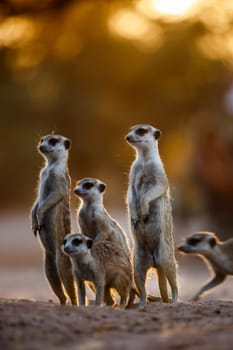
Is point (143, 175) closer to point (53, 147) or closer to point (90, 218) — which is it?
point (90, 218)

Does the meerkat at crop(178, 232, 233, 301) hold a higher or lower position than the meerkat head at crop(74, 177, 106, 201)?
lower

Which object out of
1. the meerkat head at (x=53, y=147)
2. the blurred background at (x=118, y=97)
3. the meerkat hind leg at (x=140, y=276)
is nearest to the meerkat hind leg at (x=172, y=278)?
the meerkat hind leg at (x=140, y=276)

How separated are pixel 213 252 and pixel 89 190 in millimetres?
1492

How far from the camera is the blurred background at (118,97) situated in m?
24.0

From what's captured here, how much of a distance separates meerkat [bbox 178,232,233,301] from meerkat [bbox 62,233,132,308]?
1.40 m

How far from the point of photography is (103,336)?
22.7 ft

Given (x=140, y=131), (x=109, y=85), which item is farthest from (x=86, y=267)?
(x=109, y=85)

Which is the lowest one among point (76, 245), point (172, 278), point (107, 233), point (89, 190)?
point (172, 278)

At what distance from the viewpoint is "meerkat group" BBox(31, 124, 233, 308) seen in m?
9.03

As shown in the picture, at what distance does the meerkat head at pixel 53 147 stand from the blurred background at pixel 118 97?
A: 1326 cm

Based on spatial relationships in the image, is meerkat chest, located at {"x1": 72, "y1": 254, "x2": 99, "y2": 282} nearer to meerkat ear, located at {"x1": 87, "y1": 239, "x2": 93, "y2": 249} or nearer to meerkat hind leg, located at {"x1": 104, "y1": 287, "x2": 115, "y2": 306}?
meerkat ear, located at {"x1": 87, "y1": 239, "x2": 93, "y2": 249}

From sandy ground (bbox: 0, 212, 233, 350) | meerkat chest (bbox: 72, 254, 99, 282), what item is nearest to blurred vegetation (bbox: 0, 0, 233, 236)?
meerkat chest (bbox: 72, 254, 99, 282)

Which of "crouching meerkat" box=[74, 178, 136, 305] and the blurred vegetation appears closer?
"crouching meerkat" box=[74, 178, 136, 305]

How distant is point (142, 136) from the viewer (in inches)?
387
